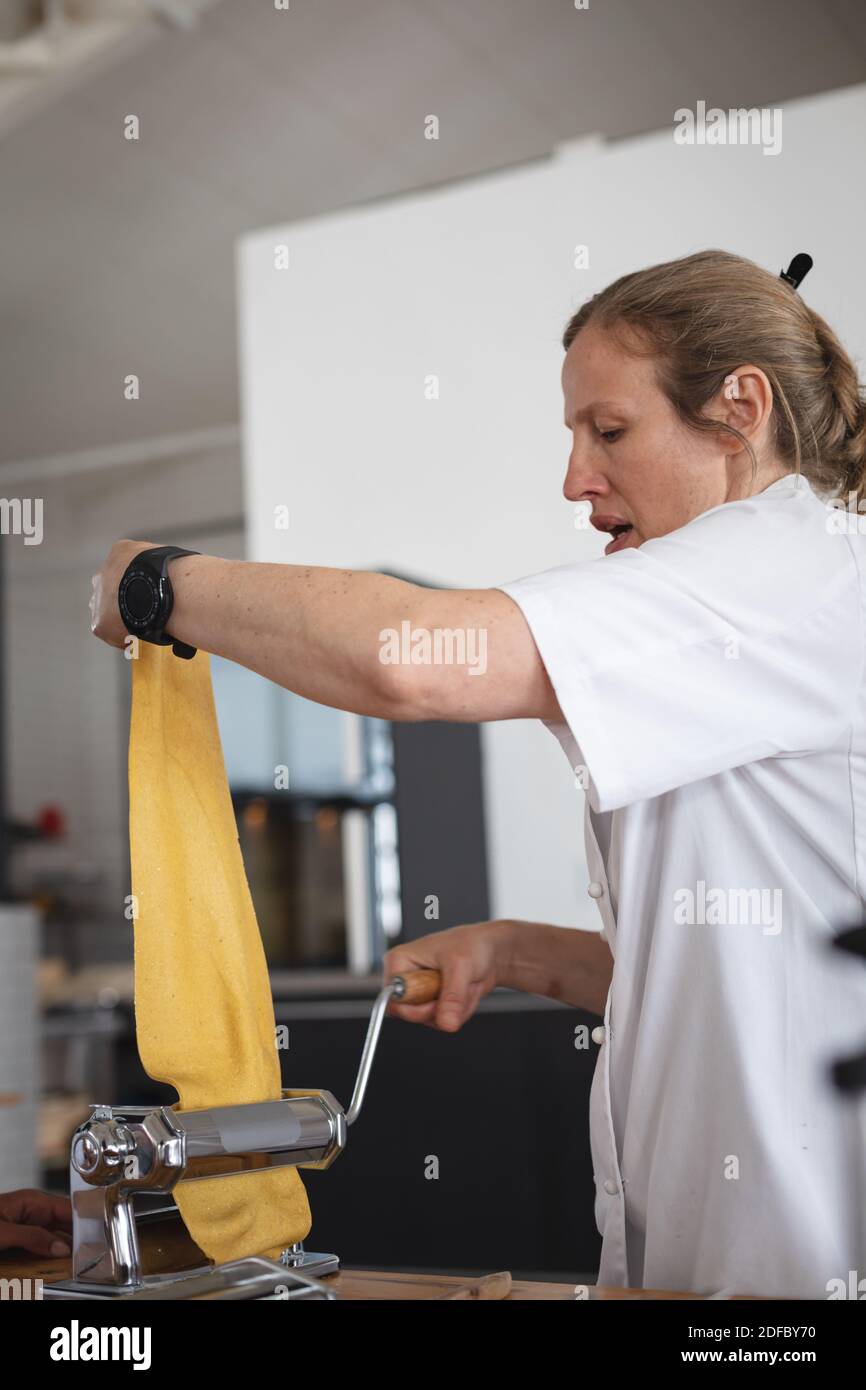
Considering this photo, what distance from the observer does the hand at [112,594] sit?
104 centimetres

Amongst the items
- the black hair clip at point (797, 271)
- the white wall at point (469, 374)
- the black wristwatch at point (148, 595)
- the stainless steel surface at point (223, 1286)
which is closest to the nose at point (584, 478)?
the black hair clip at point (797, 271)

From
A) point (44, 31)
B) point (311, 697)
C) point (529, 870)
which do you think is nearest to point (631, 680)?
point (311, 697)

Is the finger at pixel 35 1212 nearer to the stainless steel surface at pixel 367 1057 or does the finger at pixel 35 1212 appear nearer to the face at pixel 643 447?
the stainless steel surface at pixel 367 1057

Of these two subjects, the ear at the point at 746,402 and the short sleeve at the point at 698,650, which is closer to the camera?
the short sleeve at the point at 698,650

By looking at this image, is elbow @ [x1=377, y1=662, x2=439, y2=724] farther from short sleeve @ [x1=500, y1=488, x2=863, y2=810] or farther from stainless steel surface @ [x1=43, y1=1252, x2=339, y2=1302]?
stainless steel surface @ [x1=43, y1=1252, x2=339, y2=1302]

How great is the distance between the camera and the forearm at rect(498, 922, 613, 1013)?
1.32 m

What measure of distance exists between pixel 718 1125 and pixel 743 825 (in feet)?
0.74

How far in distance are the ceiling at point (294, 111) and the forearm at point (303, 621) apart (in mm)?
2998

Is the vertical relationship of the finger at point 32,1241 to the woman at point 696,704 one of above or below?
below

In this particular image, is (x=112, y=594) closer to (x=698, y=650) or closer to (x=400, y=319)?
(x=698, y=650)

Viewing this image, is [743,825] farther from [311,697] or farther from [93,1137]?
[93,1137]

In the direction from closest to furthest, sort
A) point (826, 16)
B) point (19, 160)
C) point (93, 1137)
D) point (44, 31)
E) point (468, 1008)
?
1. point (93, 1137)
2. point (468, 1008)
3. point (826, 16)
4. point (44, 31)
5. point (19, 160)
